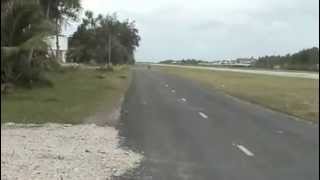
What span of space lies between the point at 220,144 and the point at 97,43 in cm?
12858

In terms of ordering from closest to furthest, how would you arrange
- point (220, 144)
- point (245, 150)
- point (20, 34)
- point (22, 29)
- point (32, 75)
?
point (245, 150) < point (220, 144) < point (20, 34) < point (22, 29) < point (32, 75)

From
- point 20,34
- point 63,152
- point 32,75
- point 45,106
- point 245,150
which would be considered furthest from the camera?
point 32,75

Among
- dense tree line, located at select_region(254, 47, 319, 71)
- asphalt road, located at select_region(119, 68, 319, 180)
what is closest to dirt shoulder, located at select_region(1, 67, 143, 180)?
asphalt road, located at select_region(119, 68, 319, 180)

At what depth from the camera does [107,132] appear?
57.5ft

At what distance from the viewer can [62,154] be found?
41.9ft

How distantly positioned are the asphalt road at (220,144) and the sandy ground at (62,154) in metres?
0.46

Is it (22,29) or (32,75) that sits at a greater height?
(22,29)

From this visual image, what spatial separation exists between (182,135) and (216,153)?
3479mm

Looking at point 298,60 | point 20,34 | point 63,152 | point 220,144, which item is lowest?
point 298,60

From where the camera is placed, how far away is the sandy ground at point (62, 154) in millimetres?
10641

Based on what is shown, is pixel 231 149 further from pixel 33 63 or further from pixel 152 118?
pixel 33 63

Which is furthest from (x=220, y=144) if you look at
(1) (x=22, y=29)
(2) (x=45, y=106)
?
(1) (x=22, y=29)

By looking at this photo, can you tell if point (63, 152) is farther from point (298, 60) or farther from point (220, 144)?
point (298, 60)

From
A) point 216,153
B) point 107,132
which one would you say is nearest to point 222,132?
point 107,132
